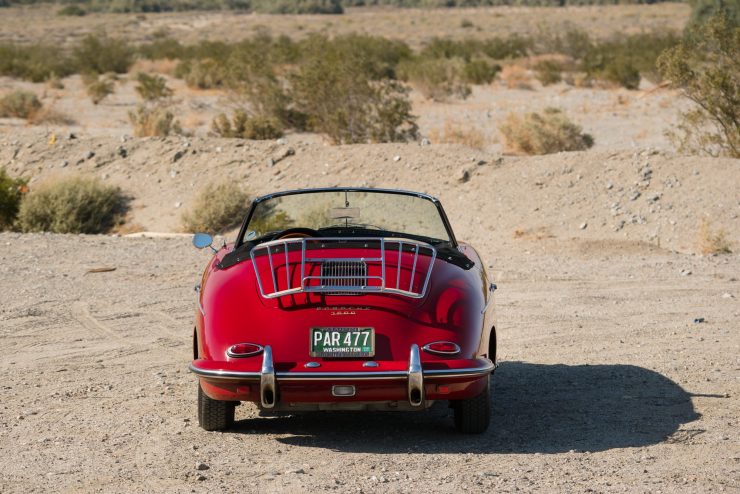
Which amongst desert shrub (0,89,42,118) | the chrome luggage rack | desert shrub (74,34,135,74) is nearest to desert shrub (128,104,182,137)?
desert shrub (0,89,42,118)

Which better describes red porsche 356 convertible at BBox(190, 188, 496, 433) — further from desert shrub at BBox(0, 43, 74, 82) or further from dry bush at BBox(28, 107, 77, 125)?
desert shrub at BBox(0, 43, 74, 82)

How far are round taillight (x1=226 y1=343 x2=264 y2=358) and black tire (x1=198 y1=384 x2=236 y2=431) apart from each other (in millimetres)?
535

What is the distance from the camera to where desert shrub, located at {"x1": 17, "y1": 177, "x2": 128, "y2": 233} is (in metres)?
19.3

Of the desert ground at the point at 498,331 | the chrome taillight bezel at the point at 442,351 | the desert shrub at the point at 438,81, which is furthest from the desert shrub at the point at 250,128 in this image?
the chrome taillight bezel at the point at 442,351

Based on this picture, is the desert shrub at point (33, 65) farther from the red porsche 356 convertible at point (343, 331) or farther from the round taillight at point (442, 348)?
the round taillight at point (442, 348)

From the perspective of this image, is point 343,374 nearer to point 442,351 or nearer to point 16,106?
point 442,351

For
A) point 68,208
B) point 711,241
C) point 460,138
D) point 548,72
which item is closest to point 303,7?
point 548,72

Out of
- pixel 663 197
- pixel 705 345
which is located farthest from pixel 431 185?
pixel 705 345

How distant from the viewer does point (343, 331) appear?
6102 millimetres

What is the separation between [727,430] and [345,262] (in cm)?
239

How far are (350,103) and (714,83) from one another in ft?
24.9

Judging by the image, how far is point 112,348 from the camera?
9711 mm

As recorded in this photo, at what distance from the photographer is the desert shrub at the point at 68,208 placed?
1934cm

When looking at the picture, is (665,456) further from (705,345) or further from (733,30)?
(733,30)
